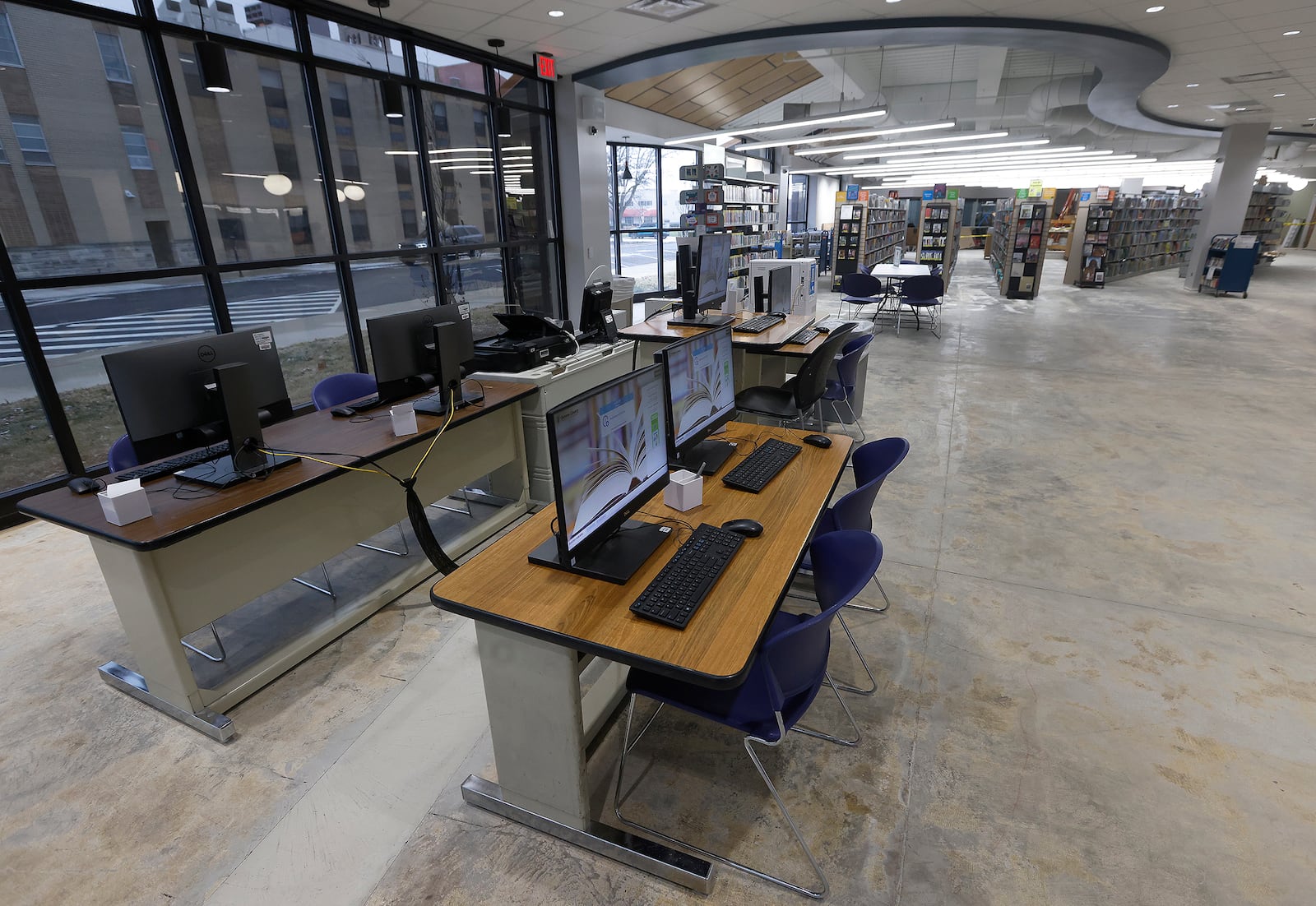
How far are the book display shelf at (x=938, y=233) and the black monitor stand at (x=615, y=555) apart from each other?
14.6 m

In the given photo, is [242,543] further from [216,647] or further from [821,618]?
[821,618]

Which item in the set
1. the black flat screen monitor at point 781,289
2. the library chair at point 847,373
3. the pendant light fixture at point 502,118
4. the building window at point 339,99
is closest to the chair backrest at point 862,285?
the black flat screen monitor at point 781,289

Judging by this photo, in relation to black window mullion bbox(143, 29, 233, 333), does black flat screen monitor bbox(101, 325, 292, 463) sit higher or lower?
lower

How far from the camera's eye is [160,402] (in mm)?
2297

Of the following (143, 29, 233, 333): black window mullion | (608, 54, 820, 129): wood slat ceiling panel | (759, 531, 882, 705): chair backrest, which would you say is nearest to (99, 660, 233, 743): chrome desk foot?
(759, 531, 882, 705): chair backrest

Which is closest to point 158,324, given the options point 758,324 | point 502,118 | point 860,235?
point 502,118

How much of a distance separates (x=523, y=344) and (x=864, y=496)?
8.22ft

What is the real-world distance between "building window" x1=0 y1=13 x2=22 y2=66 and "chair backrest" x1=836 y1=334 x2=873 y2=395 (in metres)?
5.80

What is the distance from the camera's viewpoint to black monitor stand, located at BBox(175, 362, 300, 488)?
93.7 inches

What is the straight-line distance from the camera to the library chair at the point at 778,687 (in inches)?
64.9

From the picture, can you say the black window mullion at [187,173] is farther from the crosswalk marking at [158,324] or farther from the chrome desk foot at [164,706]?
the chrome desk foot at [164,706]

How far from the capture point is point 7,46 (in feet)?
13.2

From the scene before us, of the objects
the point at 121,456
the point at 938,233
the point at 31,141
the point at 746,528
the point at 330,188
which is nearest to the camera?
the point at 746,528

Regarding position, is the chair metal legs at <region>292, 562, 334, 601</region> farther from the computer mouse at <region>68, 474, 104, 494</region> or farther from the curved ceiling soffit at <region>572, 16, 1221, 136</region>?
the curved ceiling soffit at <region>572, 16, 1221, 136</region>
